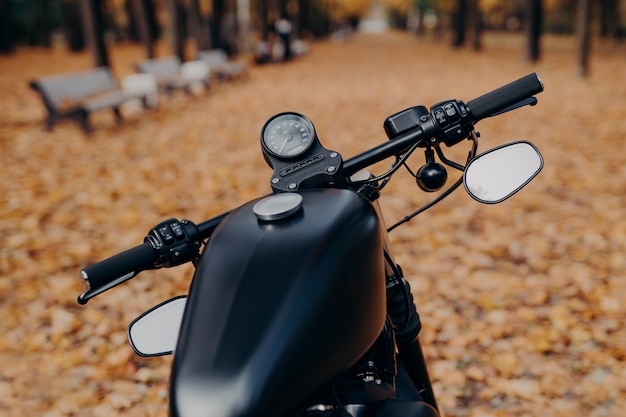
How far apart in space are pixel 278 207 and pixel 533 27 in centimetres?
1877

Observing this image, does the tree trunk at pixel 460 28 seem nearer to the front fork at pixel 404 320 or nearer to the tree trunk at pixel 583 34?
the tree trunk at pixel 583 34

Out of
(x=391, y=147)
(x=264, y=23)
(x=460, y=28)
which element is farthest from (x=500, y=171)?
(x=460, y=28)

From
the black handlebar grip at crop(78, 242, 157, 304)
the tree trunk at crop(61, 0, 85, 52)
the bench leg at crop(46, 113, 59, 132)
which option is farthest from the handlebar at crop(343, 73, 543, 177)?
the tree trunk at crop(61, 0, 85, 52)

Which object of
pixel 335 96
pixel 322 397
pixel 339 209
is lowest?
pixel 335 96

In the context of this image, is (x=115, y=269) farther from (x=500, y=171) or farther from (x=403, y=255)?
(x=403, y=255)

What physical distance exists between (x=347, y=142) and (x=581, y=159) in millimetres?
3343

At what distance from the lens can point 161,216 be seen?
5723mm

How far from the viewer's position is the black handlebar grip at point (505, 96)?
1445mm

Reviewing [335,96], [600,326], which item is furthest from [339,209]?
[335,96]

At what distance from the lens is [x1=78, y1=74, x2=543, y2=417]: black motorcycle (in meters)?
0.92

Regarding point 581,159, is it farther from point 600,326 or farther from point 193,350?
point 193,350

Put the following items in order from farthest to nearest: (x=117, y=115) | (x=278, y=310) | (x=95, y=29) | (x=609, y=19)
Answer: (x=609, y=19)
(x=95, y=29)
(x=117, y=115)
(x=278, y=310)

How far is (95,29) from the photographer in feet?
41.1

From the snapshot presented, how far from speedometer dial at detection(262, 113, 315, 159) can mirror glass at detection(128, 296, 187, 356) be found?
1.51ft
